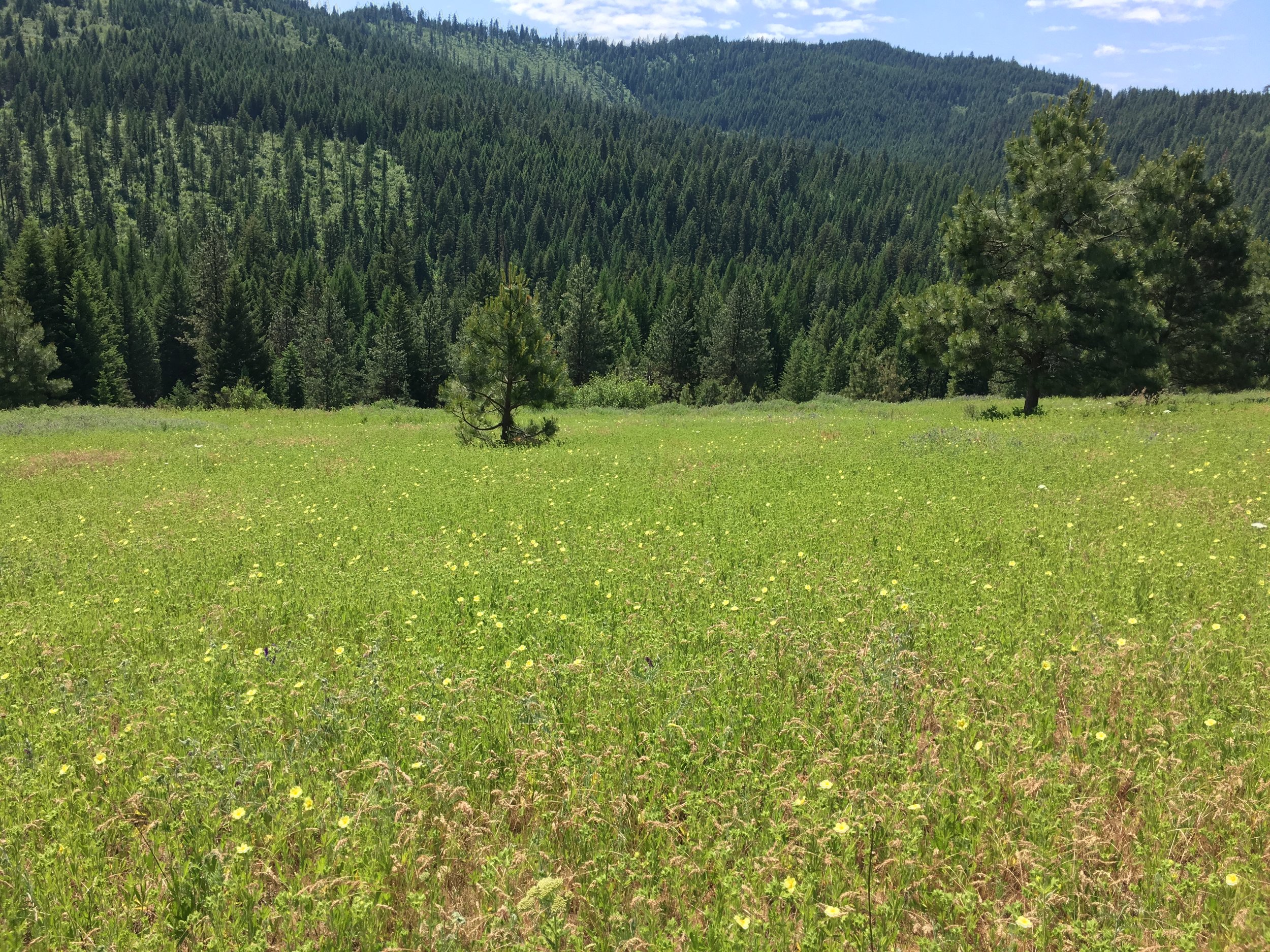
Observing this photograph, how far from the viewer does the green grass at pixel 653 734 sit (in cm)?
313

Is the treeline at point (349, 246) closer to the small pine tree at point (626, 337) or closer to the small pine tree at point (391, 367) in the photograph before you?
the small pine tree at point (391, 367)

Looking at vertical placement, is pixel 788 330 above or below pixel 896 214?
below

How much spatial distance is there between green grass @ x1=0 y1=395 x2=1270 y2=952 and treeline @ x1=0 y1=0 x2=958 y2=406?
90.1 feet

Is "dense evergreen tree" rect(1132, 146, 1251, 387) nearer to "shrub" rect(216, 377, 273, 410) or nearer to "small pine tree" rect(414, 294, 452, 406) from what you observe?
"shrub" rect(216, 377, 273, 410)

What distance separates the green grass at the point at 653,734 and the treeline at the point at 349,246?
2746 centimetres

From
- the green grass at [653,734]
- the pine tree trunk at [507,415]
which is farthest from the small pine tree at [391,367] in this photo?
the green grass at [653,734]

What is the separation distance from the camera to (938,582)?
6.74 metres

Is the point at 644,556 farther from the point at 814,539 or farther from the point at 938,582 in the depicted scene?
the point at 938,582

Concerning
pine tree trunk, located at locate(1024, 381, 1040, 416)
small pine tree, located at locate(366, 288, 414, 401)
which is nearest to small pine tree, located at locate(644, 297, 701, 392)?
small pine tree, located at locate(366, 288, 414, 401)

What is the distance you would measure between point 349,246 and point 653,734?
161m

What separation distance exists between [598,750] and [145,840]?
8.23ft

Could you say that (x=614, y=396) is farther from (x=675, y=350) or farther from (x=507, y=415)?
(x=675, y=350)

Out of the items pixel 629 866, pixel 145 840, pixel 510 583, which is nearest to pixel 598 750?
pixel 629 866

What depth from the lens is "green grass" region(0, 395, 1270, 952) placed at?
3.13 meters
